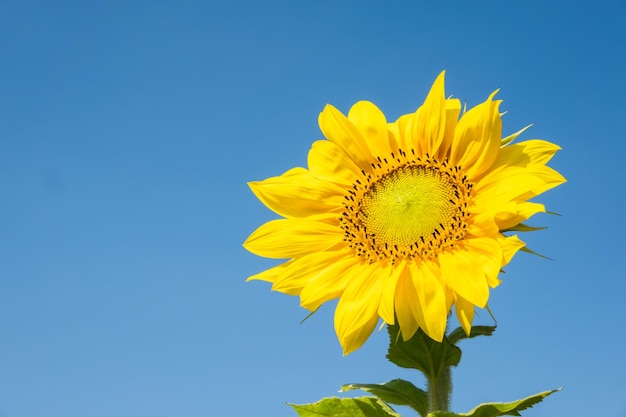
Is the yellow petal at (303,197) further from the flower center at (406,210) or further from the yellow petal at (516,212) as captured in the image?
the yellow petal at (516,212)

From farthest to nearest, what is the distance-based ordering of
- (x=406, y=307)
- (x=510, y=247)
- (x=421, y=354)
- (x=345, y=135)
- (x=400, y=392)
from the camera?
(x=345, y=135)
(x=400, y=392)
(x=421, y=354)
(x=406, y=307)
(x=510, y=247)

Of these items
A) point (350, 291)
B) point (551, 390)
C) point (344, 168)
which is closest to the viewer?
point (551, 390)

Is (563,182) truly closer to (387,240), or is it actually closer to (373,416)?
(387,240)

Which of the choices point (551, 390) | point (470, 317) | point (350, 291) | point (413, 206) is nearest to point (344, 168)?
point (413, 206)

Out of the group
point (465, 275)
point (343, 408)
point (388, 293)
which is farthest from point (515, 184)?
point (343, 408)

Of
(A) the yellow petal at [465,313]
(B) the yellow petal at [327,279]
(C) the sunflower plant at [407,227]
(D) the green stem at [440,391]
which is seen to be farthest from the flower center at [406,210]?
(D) the green stem at [440,391]

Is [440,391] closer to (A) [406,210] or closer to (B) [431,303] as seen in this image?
(B) [431,303]
